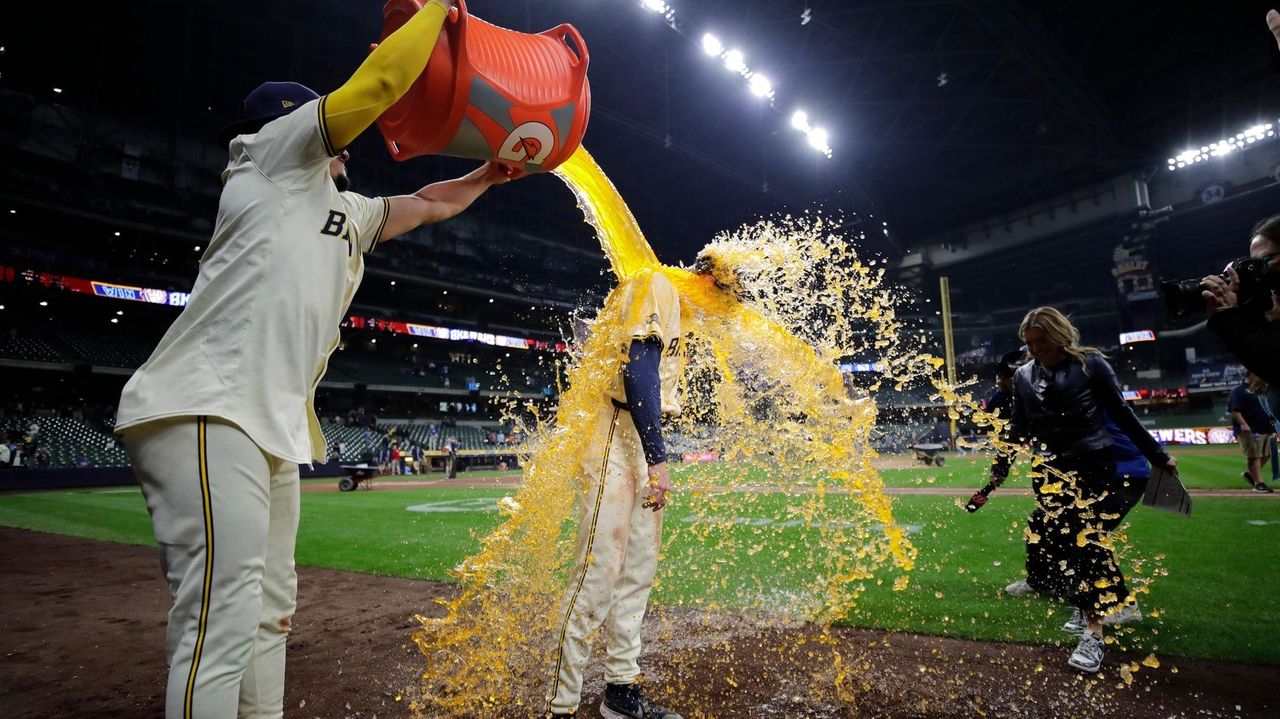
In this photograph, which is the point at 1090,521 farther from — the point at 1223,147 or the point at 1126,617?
Answer: the point at 1223,147

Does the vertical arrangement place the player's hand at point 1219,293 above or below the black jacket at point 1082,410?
above

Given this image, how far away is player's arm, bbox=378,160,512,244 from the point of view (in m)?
2.35

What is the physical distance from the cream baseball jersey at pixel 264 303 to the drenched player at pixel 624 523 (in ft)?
4.11

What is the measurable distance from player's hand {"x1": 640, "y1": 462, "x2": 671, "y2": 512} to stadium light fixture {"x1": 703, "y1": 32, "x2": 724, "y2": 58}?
2297 centimetres

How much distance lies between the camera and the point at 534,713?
2.74 m

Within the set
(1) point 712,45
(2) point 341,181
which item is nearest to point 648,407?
(2) point 341,181

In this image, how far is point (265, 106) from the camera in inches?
76.4

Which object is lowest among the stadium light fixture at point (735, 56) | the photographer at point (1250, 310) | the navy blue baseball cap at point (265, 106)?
the photographer at point (1250, 310)

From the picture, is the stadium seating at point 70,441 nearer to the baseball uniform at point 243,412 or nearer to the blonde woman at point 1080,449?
the baseball uniform at point 243,412

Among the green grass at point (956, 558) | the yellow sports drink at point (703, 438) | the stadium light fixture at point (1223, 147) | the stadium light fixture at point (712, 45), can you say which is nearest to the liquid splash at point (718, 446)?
the yellow sports drink at point (703, 438)

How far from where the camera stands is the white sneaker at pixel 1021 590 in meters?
4.69

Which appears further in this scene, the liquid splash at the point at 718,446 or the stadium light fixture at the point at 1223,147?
Answer: the stadium light fixture at the point at 1223,147

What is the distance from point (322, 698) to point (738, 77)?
2698cm

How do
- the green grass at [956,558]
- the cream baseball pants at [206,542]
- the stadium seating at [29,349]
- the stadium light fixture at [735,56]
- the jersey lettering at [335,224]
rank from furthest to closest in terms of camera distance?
the stadium seating at [29,349], the stadium light fixture at [735,56], the green grass at [956,558], the jersey lettering at [335,224], the cream baseball pants at [206,542]
